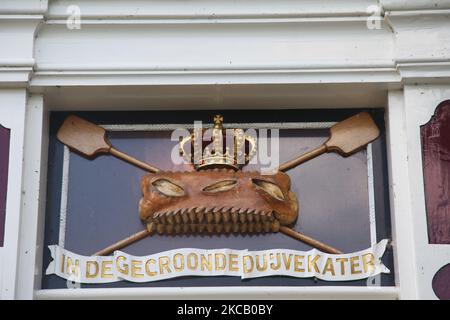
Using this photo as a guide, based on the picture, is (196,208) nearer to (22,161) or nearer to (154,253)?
(154,253)

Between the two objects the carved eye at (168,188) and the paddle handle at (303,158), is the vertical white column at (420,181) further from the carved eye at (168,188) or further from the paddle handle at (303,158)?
the carved eye at (168,188)

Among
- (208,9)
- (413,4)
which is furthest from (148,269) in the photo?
(413,4)

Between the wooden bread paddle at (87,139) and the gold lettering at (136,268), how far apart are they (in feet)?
1.70

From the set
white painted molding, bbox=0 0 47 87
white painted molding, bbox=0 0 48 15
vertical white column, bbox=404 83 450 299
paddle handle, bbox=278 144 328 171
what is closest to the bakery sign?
paddle handle, bbox=278 144 328 171

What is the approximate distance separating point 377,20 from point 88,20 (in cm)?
153

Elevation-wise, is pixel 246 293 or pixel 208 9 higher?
pixel 208 9

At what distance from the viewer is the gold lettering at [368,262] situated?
236 inches

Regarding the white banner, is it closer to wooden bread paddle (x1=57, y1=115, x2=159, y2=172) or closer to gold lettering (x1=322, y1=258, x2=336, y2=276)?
gold lettering (x1=322, y1=258, x2=336, y2=276)

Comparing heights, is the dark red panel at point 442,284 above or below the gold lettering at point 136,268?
below

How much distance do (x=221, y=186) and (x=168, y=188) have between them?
0.28 m

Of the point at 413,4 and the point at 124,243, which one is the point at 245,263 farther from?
the point at 413,4

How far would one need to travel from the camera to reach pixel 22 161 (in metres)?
6.00

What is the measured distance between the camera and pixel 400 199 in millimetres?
5973

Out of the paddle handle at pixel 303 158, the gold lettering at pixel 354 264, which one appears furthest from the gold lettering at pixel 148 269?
the gold lettering at pixel 354 264
